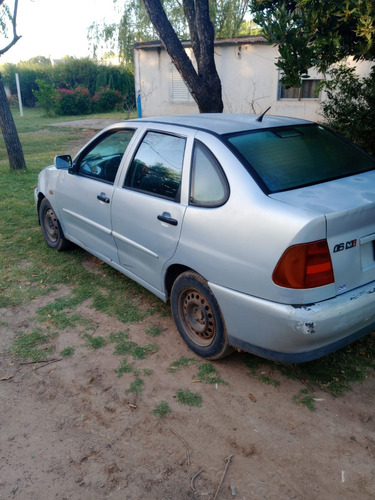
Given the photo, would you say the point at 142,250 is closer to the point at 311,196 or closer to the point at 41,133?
the point at 311,196

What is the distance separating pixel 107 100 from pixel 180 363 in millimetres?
27738

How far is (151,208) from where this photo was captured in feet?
12.1

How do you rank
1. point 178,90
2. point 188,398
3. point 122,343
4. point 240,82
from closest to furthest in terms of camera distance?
point 188,398
point 122,343
point 240,82
point 178,90

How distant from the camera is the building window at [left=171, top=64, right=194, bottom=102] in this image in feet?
58.6

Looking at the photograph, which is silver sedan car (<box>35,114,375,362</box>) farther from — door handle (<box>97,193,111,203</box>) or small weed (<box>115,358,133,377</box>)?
small weed (<box>115,358,133,377</box>)

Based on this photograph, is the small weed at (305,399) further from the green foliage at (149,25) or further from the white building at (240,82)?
the green foliage at (149,25)

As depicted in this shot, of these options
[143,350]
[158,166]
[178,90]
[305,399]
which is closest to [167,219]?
[158,166]

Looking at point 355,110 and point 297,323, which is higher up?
point 355,110

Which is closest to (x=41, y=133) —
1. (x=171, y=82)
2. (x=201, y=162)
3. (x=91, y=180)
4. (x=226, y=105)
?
(x=171, y=82)

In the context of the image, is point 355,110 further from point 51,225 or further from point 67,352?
point 67,352

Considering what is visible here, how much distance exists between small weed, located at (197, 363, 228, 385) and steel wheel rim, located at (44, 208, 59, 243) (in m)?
2.86

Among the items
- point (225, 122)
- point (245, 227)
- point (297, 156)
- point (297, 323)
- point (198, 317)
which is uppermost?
point (225, 122)

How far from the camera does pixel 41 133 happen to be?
1867 centimetres

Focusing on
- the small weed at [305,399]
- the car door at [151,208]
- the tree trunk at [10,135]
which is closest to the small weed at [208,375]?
the small weed at [305,399]
